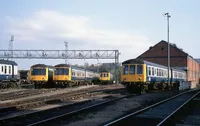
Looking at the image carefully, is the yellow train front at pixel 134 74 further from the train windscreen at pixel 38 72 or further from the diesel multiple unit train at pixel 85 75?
the train windscreen at pixel 38 72

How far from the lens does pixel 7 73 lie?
36344 mm

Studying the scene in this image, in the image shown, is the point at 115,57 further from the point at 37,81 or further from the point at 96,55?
the point at 37,81

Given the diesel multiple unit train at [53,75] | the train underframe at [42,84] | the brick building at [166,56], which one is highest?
the brick building at [166,56]

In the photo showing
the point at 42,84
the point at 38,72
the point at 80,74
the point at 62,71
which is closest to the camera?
the point at 38,72

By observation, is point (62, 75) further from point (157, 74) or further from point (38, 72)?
point (157, 74)

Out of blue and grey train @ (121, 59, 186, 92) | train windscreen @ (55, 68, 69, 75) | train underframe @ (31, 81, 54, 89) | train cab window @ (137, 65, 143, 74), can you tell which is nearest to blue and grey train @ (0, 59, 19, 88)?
train underframe @ (31, 81, 54, 89)

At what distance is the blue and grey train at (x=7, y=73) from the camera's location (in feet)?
115

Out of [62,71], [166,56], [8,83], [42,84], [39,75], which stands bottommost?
[42,84]

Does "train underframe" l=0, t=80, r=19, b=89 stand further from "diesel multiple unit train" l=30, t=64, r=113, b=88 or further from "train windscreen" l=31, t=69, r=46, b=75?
"train windscreen" l=31, t=69, r=46, b=75

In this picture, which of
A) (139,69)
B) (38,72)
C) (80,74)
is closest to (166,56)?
(80,74)

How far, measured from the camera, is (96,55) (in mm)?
68000

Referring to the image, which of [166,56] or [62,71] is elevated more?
[166,56]

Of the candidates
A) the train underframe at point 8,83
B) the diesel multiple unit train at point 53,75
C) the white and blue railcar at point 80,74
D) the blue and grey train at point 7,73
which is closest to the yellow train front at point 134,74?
the diesel multiple unit train at point 53,75

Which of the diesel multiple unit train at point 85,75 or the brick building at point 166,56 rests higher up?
the brick building at point 166,56
